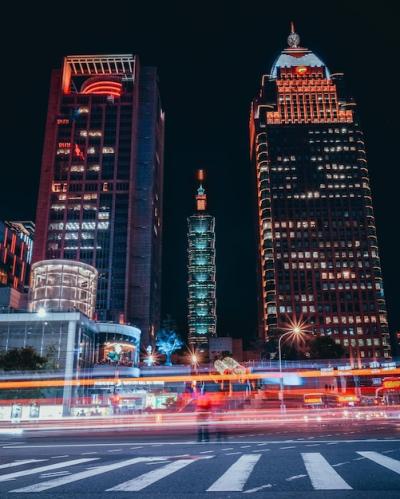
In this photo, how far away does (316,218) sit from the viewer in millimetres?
162875

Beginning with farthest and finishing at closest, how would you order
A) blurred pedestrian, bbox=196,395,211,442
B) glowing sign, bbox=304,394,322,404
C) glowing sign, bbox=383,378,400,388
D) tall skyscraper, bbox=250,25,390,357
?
tall skyscraper, bbox=250,25,390,357, glowing sign, bbox=383,378,400,388, glowing sign, bbox=304,394,322,404, blurred pedestrian, bbox=196,395,211,442

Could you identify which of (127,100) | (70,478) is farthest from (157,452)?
(127,100)

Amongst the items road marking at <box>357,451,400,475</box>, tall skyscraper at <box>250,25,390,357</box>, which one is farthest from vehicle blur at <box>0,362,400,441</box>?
tall skyscraper at <box>250,25,390,357</box>

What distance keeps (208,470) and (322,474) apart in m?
2.48

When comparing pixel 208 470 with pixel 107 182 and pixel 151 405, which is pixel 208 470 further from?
pixel 107 182

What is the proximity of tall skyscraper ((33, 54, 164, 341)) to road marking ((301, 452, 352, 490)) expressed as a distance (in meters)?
122

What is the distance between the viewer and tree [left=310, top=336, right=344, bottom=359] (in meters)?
104

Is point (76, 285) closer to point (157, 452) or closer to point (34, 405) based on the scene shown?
point (34, 405)

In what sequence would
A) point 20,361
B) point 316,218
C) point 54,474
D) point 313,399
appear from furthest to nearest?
point 316,218, point 313,399, point 20,361, point 54,474

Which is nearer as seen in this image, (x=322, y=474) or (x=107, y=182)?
(x=322, y=474)

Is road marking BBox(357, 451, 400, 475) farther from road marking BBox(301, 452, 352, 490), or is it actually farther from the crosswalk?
road marking BBox(301, 452, 352, 490)

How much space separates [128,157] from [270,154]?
55670 millimetres

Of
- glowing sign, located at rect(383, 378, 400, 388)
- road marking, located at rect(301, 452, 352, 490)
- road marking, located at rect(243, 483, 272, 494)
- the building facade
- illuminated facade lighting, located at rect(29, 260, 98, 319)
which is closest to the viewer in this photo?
road marking, located at rect(243, 483, 272, 494)

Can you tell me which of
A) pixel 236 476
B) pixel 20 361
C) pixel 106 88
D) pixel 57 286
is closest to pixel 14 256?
pixel 106 88
